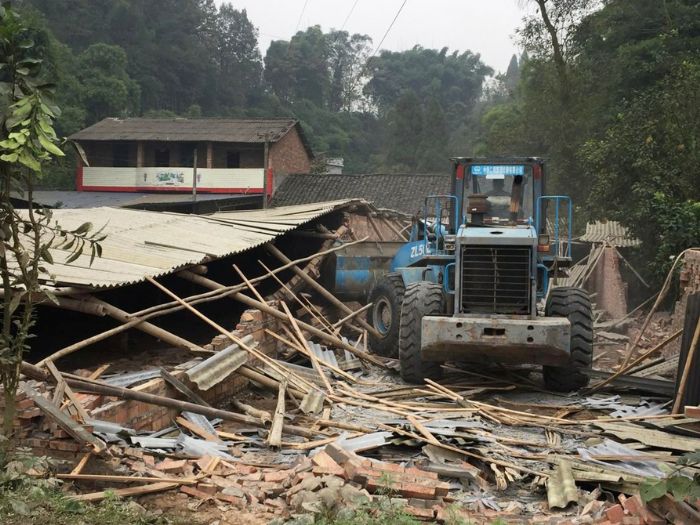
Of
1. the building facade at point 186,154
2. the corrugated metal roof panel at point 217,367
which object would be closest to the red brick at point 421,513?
the corrugated metal roof panel at point 217,367

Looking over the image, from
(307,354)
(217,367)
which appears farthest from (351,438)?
(307,354)

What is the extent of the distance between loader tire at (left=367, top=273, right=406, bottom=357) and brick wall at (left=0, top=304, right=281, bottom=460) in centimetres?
331

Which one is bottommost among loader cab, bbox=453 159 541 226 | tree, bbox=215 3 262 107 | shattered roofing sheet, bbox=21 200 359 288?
shattered roofing sheet, bbox=21 200 359 288

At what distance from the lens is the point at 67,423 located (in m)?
6.26

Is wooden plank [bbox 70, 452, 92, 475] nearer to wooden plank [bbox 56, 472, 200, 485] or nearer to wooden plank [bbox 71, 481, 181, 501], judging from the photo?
wooden plank [bbox 56, 472, 200, 485]

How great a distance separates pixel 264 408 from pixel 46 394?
285 cm

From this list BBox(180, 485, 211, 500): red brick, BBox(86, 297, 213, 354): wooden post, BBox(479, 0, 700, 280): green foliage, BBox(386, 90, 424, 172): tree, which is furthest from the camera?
BBox(386, 90, 424, 172): tree

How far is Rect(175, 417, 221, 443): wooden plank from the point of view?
24.1 ft

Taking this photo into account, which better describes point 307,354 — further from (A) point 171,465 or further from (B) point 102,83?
(B) point 102,83

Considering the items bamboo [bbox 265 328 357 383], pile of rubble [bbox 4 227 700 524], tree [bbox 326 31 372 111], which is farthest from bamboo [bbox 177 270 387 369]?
tree [bbox 326 31 372 111]

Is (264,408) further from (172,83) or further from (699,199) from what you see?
(172,83)

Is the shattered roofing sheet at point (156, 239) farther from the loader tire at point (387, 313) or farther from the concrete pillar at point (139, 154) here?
the concrete pillar at point (139, 154)

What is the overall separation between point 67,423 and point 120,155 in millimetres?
31522

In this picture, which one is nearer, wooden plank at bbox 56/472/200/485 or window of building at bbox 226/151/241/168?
wooden plank at bbox 56/472/200/485
